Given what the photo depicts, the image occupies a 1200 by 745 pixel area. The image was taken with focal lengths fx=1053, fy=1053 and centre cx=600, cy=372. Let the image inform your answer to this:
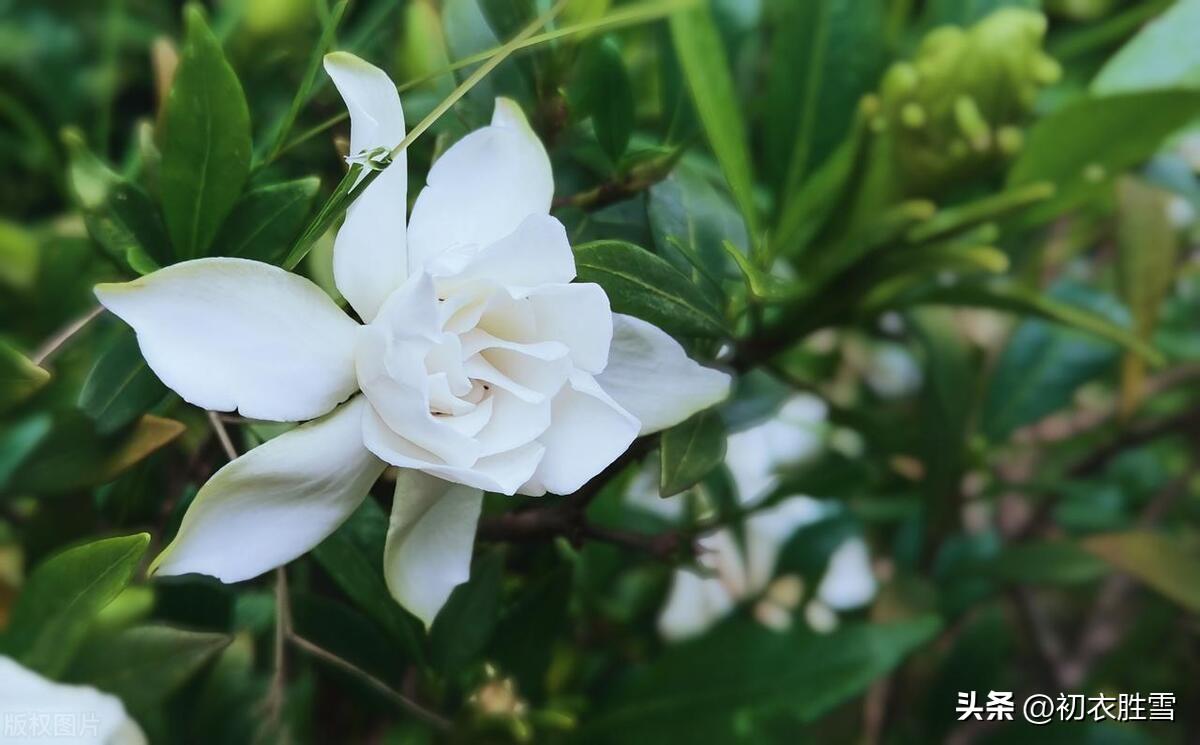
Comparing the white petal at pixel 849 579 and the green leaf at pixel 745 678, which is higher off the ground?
the green leaf at pixel 745 678

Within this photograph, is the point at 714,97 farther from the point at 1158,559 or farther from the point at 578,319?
the point at 1158,559

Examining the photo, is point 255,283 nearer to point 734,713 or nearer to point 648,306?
point 648,306

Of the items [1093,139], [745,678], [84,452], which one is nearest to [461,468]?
[84,452]

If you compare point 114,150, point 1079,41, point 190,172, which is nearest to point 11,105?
point 114,150

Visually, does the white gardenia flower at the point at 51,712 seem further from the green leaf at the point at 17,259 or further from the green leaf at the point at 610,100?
the green leaf at the point at 17,259

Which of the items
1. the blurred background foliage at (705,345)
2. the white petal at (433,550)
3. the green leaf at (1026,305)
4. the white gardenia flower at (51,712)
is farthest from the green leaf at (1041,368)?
the white gardenia flower at (51,712)

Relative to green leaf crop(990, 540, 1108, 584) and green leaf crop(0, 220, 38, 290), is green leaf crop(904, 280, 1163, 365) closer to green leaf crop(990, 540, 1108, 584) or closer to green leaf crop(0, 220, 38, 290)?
green leaf crop(990, 540, 1108, 584)
